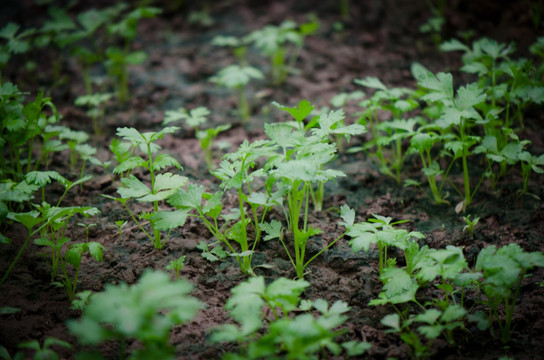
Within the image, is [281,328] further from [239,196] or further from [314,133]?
[314,133]

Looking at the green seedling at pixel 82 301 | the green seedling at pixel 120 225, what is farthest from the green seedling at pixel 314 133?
the green seedling at pixel 82 301

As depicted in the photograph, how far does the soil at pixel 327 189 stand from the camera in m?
1.80

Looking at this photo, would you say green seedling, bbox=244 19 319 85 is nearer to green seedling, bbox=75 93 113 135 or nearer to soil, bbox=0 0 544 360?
soil, bbox=0 0 544 360

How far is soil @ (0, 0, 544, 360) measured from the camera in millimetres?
1803

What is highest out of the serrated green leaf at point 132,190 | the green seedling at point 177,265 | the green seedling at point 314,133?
the green seedling at point 314,133

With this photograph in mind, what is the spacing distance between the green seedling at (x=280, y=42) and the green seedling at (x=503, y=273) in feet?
7.35

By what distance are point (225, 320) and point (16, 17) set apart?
4.26m

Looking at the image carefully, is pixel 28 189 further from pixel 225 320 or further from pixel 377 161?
pixel 377 161

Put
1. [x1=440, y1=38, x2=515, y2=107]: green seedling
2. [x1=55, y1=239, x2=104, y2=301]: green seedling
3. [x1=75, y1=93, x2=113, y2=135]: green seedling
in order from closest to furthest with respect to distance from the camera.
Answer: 1. [x1=55, y1=239, x2=104, y2=301]: green seedling
2. [x1=440, y1=38, x2=515, y2=107]: green seedling
3. [x1=75, y1=93, x2=113, y2=135]: green seedling

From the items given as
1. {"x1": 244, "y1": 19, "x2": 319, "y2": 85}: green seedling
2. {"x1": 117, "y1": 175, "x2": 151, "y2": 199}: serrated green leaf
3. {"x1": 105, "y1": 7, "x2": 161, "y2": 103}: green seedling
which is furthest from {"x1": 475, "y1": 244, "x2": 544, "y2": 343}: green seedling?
{"x1": 105, "y1": 7, "x2": 161, "y2": 103}: green seedling

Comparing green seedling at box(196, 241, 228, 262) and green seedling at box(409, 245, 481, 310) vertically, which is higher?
green seedling at box(409, 245, 481, 310)

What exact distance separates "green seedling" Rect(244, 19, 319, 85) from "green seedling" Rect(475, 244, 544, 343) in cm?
224

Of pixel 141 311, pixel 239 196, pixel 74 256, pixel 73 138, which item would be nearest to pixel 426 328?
pixel 239 196

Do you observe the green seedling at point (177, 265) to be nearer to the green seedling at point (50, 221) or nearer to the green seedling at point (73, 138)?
the green seedling at point (50, 221)
